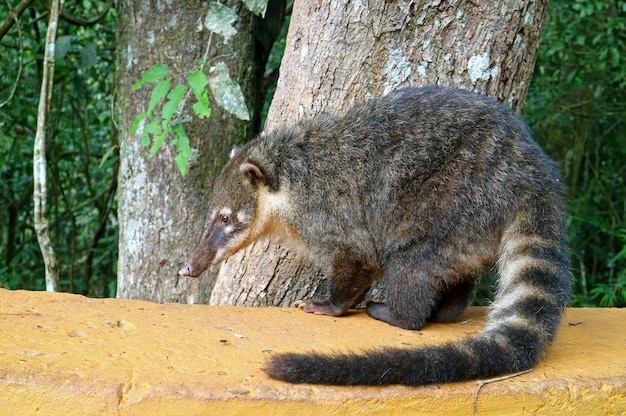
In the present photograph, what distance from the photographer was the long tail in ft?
8.44

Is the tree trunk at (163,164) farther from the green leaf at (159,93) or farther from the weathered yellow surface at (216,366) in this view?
the weathered yellow surface at (216,366)

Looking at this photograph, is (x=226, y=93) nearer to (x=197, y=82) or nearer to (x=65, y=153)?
(x=197, y=82)

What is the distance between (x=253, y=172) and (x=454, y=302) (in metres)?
1.12

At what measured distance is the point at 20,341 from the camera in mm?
2703

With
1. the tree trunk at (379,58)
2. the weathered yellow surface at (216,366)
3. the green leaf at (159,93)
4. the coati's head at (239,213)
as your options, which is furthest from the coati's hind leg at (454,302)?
the green leaf at (159,93)

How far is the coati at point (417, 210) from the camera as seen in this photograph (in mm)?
3182

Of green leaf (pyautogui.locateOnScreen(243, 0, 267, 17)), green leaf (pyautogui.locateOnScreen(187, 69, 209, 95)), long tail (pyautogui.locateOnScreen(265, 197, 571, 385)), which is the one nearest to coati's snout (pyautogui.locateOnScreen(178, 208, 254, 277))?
green leaf (pyautogui.locateOnScreen(187, 69, 209, 95))

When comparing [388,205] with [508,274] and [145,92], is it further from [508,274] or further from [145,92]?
Result: [145,92]

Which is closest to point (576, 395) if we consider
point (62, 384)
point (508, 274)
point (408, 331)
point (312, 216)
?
point (508, 274)

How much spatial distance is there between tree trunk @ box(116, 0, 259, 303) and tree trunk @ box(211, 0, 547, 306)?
0.74m

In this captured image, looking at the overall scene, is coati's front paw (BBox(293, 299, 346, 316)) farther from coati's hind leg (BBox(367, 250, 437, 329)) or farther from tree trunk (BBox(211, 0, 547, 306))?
tree trunk (BBox(211, 0, 547, 306))

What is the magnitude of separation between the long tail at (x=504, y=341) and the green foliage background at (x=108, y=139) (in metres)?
3.23

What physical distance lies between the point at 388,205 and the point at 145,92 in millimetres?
2028

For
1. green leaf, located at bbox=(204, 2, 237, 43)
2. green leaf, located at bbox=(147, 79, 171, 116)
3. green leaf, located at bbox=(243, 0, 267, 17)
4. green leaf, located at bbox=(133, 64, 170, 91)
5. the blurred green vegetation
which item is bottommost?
the blurred green vegetation
